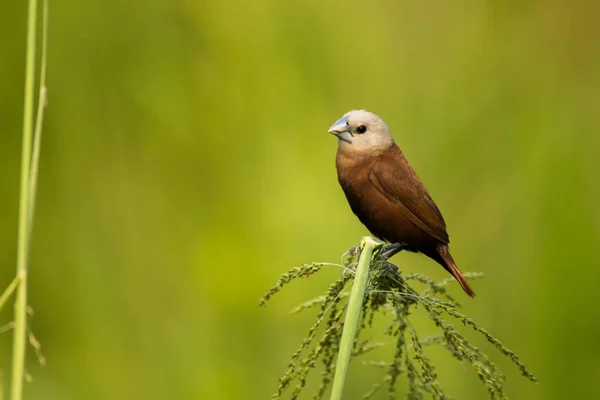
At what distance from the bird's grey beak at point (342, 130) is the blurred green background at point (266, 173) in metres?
0.84

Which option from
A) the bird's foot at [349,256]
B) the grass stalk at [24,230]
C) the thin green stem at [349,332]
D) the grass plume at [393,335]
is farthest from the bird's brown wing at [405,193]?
the grass stalk at [24,230]

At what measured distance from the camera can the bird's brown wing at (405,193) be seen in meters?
2.94

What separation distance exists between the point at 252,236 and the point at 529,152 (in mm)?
1273

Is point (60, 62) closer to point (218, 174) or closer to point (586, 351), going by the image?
point (218, 174)

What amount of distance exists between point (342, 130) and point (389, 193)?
280mm

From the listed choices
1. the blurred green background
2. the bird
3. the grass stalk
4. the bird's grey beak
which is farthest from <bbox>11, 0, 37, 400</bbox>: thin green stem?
the blurred green background

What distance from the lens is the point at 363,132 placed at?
2908 mm

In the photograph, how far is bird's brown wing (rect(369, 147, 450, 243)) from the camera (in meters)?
2.94

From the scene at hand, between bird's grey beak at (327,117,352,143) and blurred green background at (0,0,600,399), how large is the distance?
84cm

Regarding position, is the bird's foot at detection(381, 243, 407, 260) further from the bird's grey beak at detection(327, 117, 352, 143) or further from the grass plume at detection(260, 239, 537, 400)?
the grass plume at detection(260, 239, 537, 400)

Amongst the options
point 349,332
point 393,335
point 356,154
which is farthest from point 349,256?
point 356,154

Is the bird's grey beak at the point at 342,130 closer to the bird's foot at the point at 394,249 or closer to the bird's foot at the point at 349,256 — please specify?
the bird's foot at the point at 394,249

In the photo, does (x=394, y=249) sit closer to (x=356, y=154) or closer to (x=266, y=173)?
(x=356, y=154)

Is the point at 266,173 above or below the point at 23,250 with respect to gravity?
above
